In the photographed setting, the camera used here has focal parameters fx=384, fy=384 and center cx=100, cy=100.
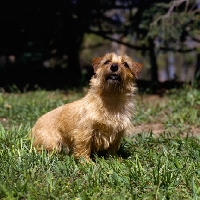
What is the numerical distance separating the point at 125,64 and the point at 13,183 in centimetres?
226

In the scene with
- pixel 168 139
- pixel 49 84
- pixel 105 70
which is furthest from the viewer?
pixel 49 84

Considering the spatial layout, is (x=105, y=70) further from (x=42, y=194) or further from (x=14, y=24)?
(x=14, y=24)

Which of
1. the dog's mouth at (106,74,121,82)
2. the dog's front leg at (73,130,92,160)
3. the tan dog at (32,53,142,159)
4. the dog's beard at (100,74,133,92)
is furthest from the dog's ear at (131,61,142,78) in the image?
the dog's front leg at (73,130,92,160)

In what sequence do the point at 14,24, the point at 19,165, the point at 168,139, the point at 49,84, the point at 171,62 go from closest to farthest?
the point at 19,165, the point at 168,139, the point at 14,24, the point at 49,84, the point at 171,62

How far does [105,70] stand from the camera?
503cm

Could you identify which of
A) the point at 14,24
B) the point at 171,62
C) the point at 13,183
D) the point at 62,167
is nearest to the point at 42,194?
the point at 13,183

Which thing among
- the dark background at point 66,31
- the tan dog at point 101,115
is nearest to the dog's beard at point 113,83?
the tan dog at point 101,115


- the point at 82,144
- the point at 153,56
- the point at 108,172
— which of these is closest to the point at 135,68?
the point at 82,144

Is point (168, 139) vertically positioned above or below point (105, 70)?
below

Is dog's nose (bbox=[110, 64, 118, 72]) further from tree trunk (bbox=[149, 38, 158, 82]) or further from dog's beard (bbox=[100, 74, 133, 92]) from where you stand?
tree trunk (bbox=[149, 38, 158, 82])

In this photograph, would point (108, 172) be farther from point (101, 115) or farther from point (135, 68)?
point (135, 68)

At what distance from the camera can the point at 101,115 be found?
5.09m

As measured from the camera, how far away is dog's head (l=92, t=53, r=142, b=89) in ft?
16.4

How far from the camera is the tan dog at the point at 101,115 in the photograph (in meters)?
5.07
